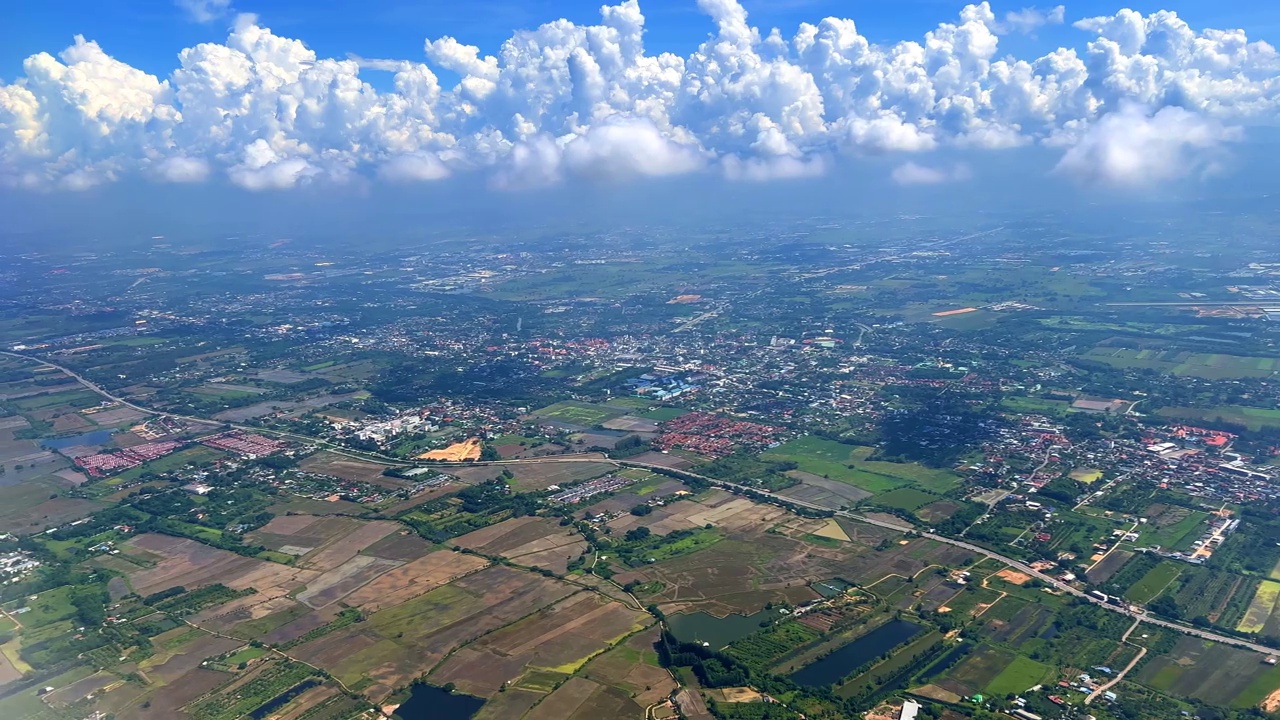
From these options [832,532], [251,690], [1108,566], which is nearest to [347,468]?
[251,690]

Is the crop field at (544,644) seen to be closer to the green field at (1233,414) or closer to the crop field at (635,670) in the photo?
the crop field at (635,670)

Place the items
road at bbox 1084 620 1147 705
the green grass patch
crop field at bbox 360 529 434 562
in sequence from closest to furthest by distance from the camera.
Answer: road at bbox 1084 620 1147 705
crop field at bbox 360 529 434 562
the green grass patch

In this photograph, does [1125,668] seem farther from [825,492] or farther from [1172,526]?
[825,492]

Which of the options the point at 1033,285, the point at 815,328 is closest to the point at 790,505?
the point at 815,328

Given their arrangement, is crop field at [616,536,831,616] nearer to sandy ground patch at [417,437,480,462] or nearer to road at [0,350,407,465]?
sandy ground patch at [417,437,480,462]

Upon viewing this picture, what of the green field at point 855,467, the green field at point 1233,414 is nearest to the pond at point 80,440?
the green field at point 855,467

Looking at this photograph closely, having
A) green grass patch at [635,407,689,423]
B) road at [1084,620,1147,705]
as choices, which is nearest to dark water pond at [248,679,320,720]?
road at [1084,620,1147,705]
